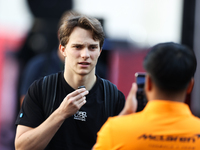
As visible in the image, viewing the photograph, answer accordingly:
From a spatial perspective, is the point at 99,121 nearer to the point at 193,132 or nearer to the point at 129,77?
the point at 193,132

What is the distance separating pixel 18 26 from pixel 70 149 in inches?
142

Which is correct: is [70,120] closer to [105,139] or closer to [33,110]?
[33,110]

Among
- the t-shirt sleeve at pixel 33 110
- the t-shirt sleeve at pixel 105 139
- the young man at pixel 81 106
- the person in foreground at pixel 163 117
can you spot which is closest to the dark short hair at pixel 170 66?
the person in foreground at pixel 163 117

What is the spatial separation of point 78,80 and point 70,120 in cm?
32

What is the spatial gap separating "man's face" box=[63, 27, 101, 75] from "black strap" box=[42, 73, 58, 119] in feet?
0.69

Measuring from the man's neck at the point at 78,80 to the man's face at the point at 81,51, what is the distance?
7 cm

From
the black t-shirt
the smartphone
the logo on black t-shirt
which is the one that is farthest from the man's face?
the smartphone

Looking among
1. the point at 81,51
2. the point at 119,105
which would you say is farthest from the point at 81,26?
the point at 119,105

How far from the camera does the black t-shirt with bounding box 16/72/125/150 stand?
246cm

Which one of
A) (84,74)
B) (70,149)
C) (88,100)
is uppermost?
(84,74)

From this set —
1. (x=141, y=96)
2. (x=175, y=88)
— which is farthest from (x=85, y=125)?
(x=175, y=88)

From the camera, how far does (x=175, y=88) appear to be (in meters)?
1.72

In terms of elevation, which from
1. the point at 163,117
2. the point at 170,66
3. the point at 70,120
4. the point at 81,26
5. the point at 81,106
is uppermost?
the point at 81,26

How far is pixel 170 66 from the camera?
5.48ft
